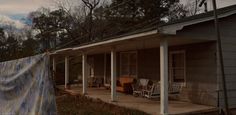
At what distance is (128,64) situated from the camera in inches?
631

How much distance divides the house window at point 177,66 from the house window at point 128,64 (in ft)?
11.2

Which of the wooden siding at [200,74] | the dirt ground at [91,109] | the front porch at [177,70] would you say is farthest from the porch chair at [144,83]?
the dirt ground at [91,109]

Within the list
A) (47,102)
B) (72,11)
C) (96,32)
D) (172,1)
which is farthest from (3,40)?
(47,102)

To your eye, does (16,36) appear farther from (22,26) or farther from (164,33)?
(164,33)

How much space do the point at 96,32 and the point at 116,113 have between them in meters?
24.6

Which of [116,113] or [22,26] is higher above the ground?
[22,26]

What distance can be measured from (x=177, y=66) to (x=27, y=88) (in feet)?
23.3

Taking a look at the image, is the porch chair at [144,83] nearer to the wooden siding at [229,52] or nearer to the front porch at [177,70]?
the front porch at [177,70]

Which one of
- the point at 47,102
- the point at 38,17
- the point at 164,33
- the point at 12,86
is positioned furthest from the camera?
the point at 38,17

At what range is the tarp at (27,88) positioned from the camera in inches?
219

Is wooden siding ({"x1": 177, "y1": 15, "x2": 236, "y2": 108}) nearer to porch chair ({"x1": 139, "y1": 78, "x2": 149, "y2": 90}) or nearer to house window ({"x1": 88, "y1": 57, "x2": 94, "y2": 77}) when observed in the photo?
porch chair ({"x1": 139, "y1": 78, "x2": 149, "y2": 90})

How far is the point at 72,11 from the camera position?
3744cm

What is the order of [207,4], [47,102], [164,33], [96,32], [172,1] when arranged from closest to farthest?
[47,102]
[164,33]
[207,4]
[172,1]
[96,32]

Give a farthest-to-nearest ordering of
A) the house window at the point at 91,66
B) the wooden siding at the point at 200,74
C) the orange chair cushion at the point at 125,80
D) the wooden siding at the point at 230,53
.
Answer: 1. the house window at the point at 91,66
2. the orange chair cushion at the point at 125,80
3. the wooden siding at the point at 230,53
4. the wooden siding at the point at 200,74
